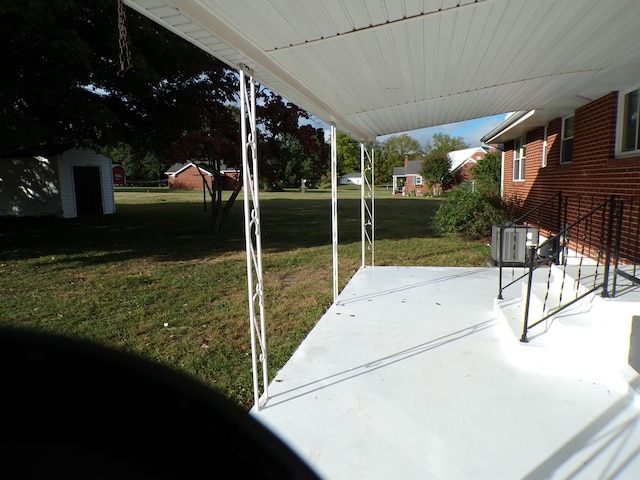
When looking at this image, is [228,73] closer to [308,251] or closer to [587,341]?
[308,251]

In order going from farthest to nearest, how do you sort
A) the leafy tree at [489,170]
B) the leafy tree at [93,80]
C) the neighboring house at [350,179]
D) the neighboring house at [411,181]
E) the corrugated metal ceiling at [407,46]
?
the neighboring house at [350,179] → the neighboring house at [411,181] → the leafy tree at [489,170] → the leafy tree at [93,80] → the corrugated metal ceiling at [407,46]

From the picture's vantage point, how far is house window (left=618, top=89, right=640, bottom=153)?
6071 mm

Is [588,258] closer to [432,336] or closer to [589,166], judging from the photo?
[589,166]

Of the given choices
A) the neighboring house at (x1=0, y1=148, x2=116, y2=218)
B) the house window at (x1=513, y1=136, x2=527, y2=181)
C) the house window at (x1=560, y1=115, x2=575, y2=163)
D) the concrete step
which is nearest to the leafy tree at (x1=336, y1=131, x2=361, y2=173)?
the neighboring house at (x1=0, y1=148, x2=116, y2=218)

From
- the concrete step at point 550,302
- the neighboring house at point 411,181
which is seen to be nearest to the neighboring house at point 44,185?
the concrete step at point 550,302

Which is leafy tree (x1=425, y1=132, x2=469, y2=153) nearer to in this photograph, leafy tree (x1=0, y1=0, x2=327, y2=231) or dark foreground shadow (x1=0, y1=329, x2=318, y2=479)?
leafy tree (x1=0, y1=0, x2=327, y2=231)

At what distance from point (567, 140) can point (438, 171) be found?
1148 inches

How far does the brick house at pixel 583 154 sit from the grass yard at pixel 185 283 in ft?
6.63

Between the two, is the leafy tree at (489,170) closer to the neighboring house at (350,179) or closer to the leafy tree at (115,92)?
the leafy tree at (115,92)

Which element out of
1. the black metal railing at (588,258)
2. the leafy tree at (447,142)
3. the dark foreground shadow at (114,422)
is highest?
the leafy tree at (447,142)

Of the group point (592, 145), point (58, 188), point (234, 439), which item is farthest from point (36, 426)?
point (58, 188)

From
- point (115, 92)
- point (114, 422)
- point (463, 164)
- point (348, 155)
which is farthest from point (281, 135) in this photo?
point (348, 155)

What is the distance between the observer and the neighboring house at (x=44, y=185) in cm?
1780

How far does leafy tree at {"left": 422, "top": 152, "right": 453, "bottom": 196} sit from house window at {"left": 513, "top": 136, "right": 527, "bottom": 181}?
24447 mm
